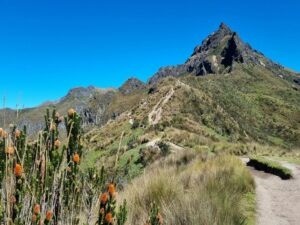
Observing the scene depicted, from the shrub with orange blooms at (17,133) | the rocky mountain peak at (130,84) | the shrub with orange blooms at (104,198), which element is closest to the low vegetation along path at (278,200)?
the shrub with orange blooms at (104,198)

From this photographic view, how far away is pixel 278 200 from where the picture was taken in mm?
11117

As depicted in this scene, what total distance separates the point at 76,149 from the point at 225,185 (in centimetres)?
625

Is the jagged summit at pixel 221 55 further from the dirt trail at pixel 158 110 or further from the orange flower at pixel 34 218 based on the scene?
the orange flower at pixel 34 218

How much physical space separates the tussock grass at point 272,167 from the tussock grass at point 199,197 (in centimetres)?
192

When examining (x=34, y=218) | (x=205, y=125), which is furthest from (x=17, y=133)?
(x=205, y=125)

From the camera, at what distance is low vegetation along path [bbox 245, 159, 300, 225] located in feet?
30.0

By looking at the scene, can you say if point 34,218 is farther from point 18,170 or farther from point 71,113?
point 71,113

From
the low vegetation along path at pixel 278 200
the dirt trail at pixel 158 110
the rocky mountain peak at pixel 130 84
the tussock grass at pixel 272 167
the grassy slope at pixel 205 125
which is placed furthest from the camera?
the rocky mountain peak at pixel 130 84

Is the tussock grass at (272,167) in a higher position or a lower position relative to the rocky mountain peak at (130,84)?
lower

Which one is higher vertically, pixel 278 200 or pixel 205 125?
pixel 205 125

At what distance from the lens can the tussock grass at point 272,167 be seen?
14.4m

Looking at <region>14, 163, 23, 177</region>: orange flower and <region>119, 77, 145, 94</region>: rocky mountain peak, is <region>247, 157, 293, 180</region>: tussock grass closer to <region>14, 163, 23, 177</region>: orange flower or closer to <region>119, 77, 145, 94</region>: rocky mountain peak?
<region>14, 163, 23, 177</region>: orange flower

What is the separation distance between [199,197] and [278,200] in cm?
386

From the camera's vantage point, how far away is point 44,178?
4.07 meters
